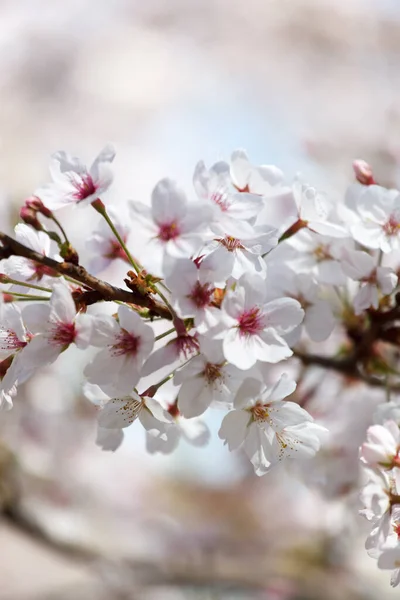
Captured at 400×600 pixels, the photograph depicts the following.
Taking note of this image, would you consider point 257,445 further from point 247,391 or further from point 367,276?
point 367,276

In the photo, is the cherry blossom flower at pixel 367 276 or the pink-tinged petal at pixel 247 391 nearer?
the pink-tinged petal at pixel 247 391

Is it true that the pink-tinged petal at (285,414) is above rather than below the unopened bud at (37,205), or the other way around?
below

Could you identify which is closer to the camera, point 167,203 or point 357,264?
point 167,203

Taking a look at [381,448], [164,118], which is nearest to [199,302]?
[381,448]

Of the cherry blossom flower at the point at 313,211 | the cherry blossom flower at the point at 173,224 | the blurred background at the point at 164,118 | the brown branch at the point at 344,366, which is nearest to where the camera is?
the cherry blossom flower at the point at 173,224

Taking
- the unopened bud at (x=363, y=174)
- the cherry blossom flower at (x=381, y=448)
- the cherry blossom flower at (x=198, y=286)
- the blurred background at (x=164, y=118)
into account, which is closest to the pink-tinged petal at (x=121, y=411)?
the cherry blossom flower at (x=198, y=286)

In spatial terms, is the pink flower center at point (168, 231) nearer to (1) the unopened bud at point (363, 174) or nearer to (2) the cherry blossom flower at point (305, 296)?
(2) the cherry blossom flower at point (305, 296)
